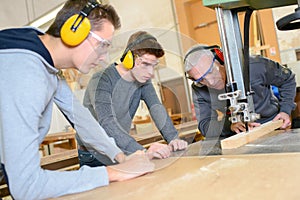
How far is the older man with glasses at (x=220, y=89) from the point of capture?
A: 51.9 inches

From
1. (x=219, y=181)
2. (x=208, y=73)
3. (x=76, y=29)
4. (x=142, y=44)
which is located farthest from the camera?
(x=208, y=73)

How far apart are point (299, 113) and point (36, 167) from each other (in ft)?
8.52

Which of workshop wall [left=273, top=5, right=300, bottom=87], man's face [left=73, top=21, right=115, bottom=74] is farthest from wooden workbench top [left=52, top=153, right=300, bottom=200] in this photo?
workshop wall [left=273, top=5, right=300, bottom=87]

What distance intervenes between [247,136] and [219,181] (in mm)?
543

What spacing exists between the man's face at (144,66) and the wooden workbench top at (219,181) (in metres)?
0.39


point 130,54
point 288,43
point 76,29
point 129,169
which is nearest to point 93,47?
point 76,29

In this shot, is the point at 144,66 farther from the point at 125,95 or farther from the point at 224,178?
the point at 224,178

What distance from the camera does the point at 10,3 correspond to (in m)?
4.81

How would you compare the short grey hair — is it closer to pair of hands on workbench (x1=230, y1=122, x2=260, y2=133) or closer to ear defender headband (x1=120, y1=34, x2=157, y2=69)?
ear defender headband (x1=120, y1=34, x2=157, y2=69)

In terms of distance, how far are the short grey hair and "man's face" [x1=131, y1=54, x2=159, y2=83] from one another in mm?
131

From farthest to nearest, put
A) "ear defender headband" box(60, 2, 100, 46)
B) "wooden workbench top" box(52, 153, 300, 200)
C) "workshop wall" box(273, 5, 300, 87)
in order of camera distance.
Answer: "workshop wall" box(273, 5, 300, 87) < "ear defender headband" box(60, 2, 100, 46) < "wooden workbench top" box(52, 153, 300, 200)

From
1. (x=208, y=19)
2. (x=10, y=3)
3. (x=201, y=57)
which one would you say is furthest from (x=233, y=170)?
(x=10, y=3)

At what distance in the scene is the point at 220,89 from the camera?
1.45m

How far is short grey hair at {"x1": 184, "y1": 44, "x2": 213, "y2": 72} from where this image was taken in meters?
1.22
